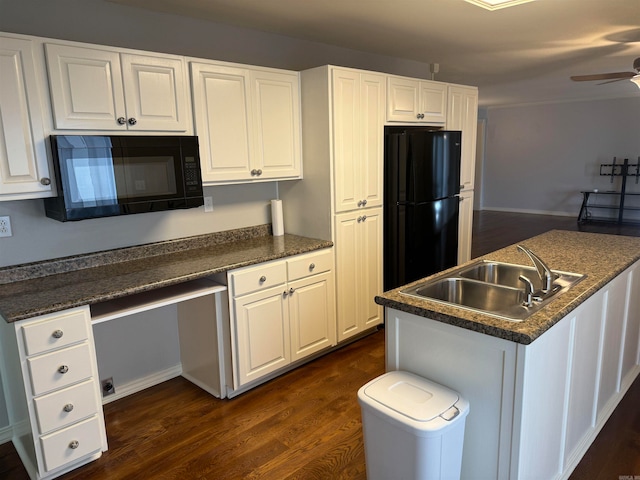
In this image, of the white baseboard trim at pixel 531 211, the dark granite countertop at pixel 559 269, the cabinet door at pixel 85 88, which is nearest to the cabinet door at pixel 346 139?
the dark granite countertop at pixel 559 269

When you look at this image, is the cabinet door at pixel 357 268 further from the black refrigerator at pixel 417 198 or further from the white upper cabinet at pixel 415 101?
the white upper cabinet at pixel 415 101

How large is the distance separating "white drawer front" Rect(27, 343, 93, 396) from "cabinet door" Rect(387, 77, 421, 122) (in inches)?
98.3

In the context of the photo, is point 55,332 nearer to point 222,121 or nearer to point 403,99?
point 222,121

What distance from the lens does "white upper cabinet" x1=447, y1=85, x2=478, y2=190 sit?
3936mm

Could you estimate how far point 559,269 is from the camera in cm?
219

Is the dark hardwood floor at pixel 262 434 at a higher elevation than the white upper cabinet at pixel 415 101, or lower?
lower

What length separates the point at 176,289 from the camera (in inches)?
98.1

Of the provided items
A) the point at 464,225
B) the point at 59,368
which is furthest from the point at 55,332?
the point at 464,225

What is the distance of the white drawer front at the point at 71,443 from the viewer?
79.9 inches

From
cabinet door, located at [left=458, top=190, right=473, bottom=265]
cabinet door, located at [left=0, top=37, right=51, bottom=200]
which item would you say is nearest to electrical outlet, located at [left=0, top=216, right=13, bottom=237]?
cabinet door, located at [left=0, top=37, right=51, bottom=200]

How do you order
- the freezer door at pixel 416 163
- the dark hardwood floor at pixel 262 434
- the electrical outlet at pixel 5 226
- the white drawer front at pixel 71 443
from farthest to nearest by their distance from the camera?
the freezer door at pixel 416 163 → the electrical outlet at pixel 5 226 → the dark hardwood floor at pixel 262 434 → the white drawer front at pixel 71 443

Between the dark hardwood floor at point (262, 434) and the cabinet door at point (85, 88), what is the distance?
1.61 meters

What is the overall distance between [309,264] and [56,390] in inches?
60.7

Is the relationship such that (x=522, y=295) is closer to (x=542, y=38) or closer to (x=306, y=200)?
(x=306, y=200)
